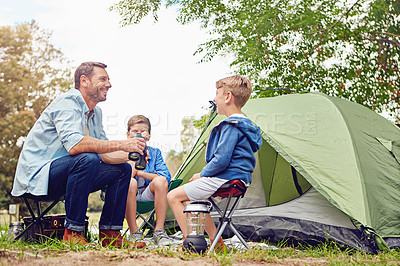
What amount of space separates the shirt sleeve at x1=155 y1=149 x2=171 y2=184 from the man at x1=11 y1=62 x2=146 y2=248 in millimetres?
1000

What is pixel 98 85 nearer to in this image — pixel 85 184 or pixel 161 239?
pixel 85 184

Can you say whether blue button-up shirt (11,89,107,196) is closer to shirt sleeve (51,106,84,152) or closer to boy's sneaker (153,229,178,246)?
shirt sleeve (51,106,84,152)

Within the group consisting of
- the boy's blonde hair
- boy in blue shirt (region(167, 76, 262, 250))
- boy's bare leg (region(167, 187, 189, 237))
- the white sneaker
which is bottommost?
the white sneaker

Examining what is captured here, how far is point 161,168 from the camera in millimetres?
3838

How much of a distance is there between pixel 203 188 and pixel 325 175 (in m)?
1.22

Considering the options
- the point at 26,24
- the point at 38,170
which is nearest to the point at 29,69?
the point at 26,24

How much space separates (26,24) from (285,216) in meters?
14.2

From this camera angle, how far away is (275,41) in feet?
25.3

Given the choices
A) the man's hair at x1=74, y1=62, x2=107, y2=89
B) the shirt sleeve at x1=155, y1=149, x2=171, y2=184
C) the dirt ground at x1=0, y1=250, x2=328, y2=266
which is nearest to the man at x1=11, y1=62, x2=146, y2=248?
the man's hair at x1=74, y1=62, x2=107, y2=89

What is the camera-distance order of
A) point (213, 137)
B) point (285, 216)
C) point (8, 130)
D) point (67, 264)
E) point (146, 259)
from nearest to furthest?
point (67, 264)
point (146, 259)
point (213, 137)
point (285, 216)
point (8, 130)

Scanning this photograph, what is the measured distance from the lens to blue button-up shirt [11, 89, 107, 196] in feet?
8.41

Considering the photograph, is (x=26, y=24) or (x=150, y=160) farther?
(x=26, y=24)

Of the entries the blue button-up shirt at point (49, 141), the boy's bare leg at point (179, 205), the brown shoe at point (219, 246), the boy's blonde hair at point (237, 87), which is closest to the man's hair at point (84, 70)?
the blue button-up shirt at point (49, 141)

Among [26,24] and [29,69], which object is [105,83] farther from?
[26,24]
